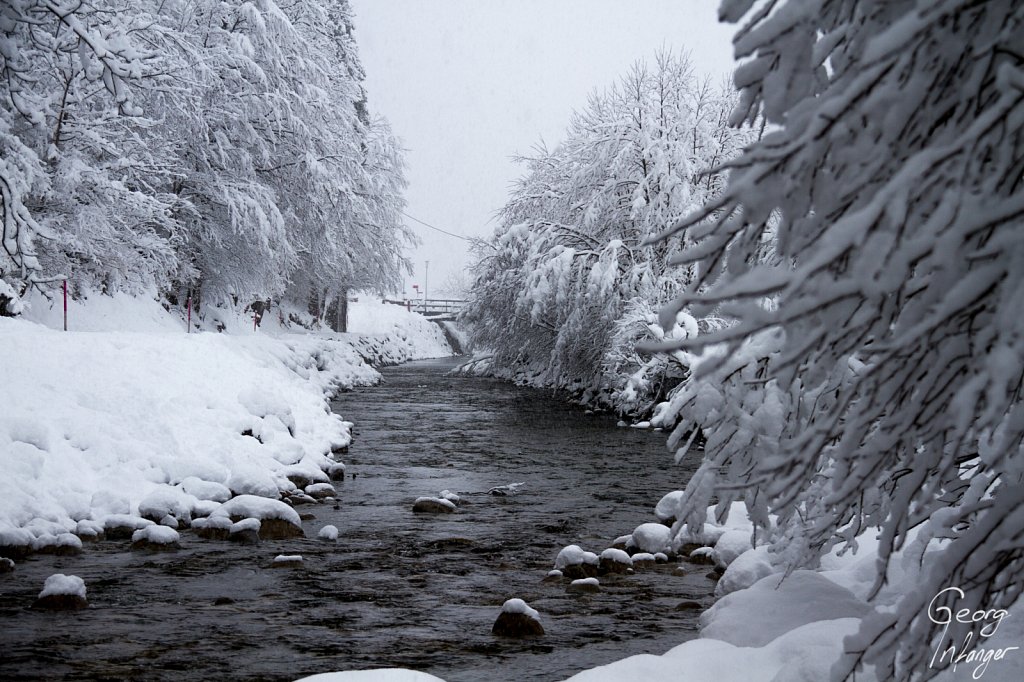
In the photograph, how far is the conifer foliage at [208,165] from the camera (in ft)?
55.7

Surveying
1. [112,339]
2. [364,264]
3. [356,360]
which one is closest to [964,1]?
[112,339]

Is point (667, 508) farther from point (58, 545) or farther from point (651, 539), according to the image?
point (58, 545)

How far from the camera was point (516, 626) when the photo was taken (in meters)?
6.27

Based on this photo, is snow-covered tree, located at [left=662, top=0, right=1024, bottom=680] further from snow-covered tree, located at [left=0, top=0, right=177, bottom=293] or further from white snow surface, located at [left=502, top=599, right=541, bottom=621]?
snow-covered tree, located at [left=0, top=0, right=177, bottom=293]

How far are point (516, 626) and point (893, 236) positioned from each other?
4.87 m

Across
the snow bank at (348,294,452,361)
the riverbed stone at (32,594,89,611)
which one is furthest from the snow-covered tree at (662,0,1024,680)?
the snow bank at (348,294,452,361)

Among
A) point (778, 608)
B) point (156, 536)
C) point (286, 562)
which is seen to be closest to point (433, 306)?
point (156, 536)

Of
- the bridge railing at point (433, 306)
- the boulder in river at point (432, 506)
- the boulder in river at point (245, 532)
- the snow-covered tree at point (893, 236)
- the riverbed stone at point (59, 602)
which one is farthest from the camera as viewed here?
the bridge railing at point (433, 306)

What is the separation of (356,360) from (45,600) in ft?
74.8

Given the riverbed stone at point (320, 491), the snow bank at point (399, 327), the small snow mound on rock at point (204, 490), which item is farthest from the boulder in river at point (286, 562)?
the snow bank at point (399, 327)

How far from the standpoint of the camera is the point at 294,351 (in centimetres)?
2211

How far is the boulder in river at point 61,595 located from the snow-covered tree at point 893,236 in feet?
18.6

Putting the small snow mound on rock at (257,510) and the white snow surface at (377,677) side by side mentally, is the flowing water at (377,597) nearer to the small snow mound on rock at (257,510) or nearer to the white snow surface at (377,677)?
the small snow mound on rock at (257,510)

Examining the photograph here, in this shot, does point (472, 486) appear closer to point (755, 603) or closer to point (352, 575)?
point (352, 575)
